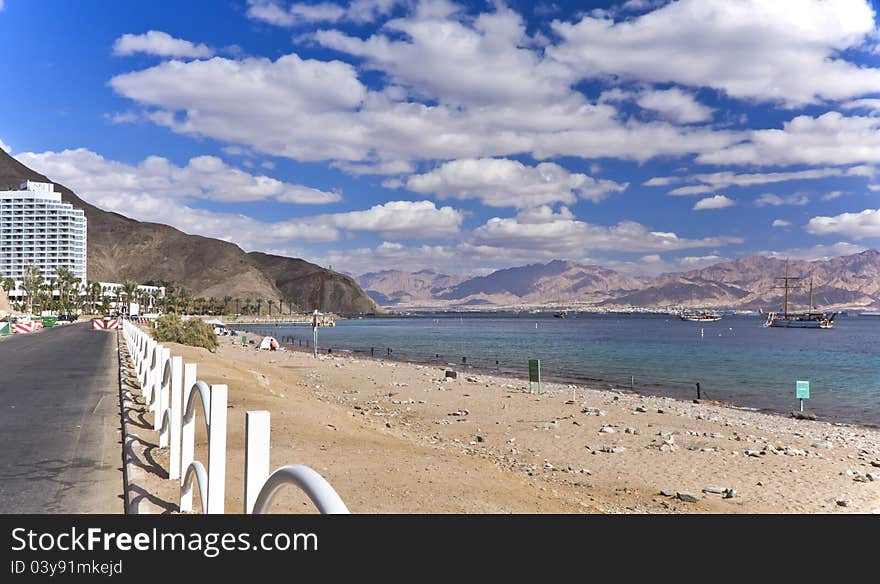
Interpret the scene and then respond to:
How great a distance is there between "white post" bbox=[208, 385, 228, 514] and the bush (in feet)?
101

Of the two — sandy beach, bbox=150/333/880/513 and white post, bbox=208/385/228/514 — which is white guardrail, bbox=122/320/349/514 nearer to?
white post, bbox=208/385/228/514

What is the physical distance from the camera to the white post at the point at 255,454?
3.12 metres

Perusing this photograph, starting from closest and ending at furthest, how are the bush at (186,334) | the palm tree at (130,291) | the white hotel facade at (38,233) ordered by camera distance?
the bush at (186,334)
the palm tree at (130,291)
the white hotel facade at (38,233)

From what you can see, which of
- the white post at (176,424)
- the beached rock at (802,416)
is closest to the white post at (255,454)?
the white post at (176,424)

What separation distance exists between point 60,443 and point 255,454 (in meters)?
7.05

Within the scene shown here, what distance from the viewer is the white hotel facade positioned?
195 m

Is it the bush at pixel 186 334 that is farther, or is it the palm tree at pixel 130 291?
the palm tree at pixel 130 291

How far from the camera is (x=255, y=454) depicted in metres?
3.13

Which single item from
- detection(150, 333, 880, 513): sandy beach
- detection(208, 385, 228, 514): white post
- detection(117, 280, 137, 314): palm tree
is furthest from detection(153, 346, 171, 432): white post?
detection(117, 280, 137, 314): palm tree

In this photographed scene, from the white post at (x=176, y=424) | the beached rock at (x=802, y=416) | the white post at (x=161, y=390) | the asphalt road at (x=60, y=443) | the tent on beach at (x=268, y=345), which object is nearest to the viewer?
the asphalt road at (x=60, y=443)

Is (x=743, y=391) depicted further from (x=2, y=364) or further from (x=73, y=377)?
(x=2, y=364)

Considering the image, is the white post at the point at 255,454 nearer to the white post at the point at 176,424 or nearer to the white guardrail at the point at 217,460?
the white guardrail at the point at 217,460

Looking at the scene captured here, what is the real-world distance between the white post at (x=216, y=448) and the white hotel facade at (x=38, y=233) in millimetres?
216341
